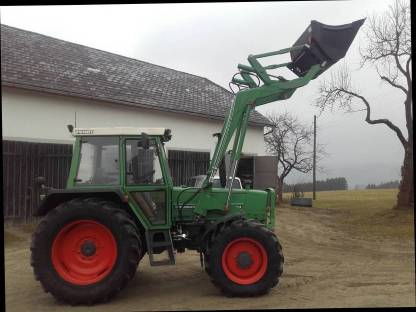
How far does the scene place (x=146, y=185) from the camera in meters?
6.92

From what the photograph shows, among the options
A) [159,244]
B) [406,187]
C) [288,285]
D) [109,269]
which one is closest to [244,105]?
[159,244]

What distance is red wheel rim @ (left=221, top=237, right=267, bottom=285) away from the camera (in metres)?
6.68

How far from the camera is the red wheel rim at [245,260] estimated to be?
21.9 feet

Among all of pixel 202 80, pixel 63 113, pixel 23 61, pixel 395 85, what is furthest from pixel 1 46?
pixel 395 85

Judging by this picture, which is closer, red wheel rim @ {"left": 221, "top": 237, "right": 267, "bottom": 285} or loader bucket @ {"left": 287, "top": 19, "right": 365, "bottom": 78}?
red wheel rim @ {"left": 221, "top": 237, "right": 267, "bottom": 285}

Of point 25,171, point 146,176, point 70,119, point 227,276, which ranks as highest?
point 70,119

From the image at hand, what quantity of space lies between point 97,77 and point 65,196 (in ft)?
35.0

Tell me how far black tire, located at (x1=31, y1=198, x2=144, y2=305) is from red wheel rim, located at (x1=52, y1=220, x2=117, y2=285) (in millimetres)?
88

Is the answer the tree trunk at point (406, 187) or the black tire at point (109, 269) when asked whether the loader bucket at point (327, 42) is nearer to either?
the black tire at point (109, 269)

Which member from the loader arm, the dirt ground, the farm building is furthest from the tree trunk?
the loader arm

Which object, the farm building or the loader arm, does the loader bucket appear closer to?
the loader arm

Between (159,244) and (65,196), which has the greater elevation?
(65,196)

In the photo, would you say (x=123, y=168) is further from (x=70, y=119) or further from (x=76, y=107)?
(x=76, y=107)

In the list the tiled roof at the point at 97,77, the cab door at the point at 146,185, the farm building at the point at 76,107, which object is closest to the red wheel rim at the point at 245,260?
the cab door at the point at 146,185
